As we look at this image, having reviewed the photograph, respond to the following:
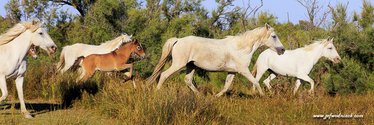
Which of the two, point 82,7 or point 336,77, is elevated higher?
point 82,7

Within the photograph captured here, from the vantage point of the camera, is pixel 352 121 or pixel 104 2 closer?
pixel 352 121

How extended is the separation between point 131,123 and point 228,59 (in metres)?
3.06

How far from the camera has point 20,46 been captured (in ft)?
16.4

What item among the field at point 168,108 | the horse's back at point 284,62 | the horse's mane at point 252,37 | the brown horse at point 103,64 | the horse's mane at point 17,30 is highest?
the horse's mane at point 17,30

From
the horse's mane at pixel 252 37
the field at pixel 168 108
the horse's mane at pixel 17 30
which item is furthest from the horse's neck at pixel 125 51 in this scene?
the horse's mane at pixel 252 37

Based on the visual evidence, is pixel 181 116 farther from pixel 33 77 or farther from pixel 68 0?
pixel 68 0

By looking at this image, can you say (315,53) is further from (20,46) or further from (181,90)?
(20,46)

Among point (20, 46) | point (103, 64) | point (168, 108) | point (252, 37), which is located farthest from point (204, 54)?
point (20, 46)

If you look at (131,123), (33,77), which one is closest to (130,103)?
(131,123)

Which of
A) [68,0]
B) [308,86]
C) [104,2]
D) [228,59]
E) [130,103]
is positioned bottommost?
[308,86]

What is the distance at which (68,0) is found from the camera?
67.3 ft

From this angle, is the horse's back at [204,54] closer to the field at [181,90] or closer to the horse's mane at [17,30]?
the field at [181,90]

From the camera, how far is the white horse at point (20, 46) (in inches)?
194

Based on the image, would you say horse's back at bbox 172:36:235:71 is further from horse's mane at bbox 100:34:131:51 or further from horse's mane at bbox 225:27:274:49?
horse's mane at bbox 100:34:131:51
